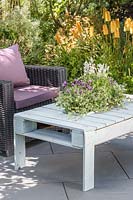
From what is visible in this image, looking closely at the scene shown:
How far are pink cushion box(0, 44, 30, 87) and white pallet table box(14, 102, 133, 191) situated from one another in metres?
0.86

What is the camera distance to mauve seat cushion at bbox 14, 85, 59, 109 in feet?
14.3

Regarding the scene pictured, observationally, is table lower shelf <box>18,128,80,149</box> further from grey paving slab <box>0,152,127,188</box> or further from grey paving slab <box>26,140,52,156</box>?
grey paving slab <box>26,140,52,156</box>

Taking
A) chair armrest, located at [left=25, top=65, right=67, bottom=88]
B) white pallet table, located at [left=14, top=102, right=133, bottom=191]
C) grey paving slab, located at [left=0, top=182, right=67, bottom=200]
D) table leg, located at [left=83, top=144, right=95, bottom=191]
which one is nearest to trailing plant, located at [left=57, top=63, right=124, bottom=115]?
white pallet table, located at [left=14, top=102, right=133, bottom=191]

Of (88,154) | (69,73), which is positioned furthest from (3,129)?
(69,73)

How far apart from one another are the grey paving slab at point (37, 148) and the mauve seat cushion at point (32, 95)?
424 mm

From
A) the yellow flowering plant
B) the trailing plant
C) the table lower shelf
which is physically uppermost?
the yellow flowering plant

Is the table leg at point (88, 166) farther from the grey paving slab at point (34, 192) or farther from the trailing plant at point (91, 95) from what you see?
the trailing plant at point (91, 95)

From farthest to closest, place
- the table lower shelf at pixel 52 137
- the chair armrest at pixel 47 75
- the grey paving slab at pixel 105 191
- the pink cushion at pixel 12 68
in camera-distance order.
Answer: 1. the chair armrest at pixel 47 75
2. the pink cushion at pixel 12 68
3. the table lower shelf at pixel 52 137
4. the grey paving slab at pixel 105 191

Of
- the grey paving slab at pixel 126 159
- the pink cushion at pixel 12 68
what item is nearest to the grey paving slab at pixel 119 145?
the grey paving slab at pixel 126 159

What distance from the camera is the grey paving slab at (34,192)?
131 inches

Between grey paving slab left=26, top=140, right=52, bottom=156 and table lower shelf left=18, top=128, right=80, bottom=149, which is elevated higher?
table lower shelf left=18, top=128, right=80, bottom=149

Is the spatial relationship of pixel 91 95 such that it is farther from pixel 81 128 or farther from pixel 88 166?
pixel 88 166

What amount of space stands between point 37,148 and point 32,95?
1.71 ft

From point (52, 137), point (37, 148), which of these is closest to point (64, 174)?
point (52, 137)
